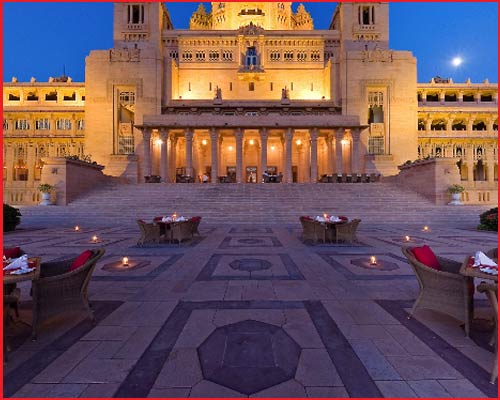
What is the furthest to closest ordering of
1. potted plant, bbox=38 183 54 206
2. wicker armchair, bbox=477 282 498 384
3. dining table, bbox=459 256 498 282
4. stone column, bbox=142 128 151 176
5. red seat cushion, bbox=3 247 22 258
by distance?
1. stone column, bbox=142 128 151 176
2. potted plant, bbox=38 183 54 206
3. red seat cushion, bbox=3 247 22 258
4. dining table, bbox=459 256 498 282
5. wicker armchair, bbox=477 282 498 384

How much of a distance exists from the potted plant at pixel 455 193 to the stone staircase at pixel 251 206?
2.94 feet

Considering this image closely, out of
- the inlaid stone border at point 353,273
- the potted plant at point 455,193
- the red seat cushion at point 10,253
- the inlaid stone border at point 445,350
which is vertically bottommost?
the inlaid stone border at point 445,350

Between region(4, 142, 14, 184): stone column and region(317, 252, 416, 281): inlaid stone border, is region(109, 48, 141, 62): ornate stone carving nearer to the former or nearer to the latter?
region(4, 142, 14, 184): stone column

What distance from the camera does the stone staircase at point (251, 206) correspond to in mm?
17750

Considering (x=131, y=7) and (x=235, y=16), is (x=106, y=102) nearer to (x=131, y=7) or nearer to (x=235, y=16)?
(x=131, y=7)

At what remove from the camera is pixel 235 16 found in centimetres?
→ 4938

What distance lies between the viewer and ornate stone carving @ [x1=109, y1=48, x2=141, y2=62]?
123ft

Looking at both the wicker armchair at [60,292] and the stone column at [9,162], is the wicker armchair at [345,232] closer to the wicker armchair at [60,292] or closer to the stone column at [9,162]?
the wicker armchair at [60,292]

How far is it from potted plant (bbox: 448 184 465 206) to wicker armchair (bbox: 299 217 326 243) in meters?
14.6

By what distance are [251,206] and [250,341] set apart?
Result: 16.3 meters

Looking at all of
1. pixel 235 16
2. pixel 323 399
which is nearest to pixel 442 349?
pixel 323 399

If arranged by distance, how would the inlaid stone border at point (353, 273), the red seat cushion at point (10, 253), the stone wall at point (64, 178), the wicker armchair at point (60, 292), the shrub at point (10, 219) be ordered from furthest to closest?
1. the stone wall at point (64, 178)
2. the shrub at point (10, 219)
3. the inlaid stone border at point (353, 273)
4. the red seat cushion at point (10, 253)
5. the wicker armchair at point (60, 292)

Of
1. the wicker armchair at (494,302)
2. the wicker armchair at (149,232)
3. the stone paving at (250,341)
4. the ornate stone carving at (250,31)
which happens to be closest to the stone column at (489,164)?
the ornate stone carving at (250,31)

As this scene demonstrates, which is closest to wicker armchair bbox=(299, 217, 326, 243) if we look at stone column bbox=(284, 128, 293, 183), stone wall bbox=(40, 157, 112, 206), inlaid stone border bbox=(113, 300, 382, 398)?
inlaid stone border bbox=(113, 300, 382, 398)
